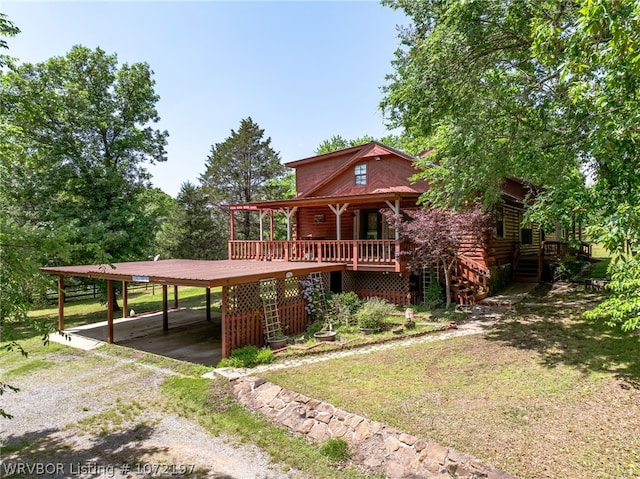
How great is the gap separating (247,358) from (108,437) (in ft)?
10.9

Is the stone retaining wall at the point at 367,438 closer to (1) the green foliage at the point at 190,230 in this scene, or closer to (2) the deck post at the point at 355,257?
(2) the deck post at the point at 355,257

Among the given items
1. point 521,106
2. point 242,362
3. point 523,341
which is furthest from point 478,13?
point 242,362

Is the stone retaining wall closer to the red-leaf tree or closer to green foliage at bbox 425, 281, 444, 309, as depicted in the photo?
the red-leaf tree

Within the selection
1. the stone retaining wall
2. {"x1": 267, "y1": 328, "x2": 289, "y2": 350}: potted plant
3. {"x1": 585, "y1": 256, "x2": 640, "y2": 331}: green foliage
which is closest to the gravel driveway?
the stone retaining wall

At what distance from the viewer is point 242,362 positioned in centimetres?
877

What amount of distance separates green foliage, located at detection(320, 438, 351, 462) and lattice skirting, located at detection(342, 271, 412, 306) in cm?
880

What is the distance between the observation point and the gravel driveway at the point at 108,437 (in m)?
5.16

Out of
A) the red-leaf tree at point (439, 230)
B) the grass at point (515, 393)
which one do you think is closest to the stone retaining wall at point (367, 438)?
the grass at point (515, 393)

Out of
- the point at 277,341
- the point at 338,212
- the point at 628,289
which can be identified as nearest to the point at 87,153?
the point at 338,212

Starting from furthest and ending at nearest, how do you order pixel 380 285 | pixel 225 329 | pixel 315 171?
pixel 315 171 → pixel 380 285 → pixel 225 329

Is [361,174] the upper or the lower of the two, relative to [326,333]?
upper

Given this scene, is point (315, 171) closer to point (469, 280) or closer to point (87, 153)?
point (469, 280)

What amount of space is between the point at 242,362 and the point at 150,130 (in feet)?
56.8

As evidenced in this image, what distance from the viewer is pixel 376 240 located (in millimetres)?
13430
